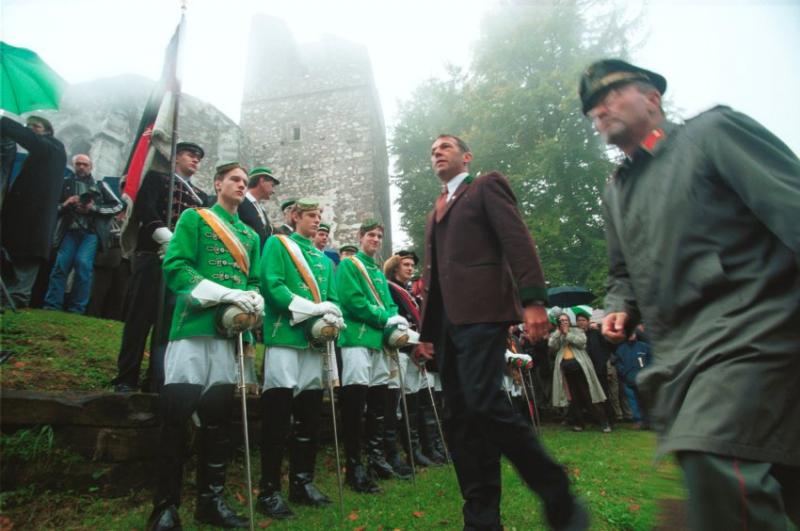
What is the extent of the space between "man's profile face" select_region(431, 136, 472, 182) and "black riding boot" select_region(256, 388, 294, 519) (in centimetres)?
203

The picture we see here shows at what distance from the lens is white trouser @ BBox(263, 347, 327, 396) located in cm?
360

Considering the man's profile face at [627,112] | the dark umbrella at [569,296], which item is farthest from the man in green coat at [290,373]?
the dark umbrella at [569,296]

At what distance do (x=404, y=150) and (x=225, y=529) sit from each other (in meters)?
21.4

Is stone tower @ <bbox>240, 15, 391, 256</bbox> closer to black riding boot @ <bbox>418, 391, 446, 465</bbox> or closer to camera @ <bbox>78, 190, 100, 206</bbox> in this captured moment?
camera @ <bbox>78, 190, 100, 206</bbox>

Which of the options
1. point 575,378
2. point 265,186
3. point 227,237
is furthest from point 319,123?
point 227,237

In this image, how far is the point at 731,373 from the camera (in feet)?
4.35

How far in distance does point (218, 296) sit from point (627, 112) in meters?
2.51

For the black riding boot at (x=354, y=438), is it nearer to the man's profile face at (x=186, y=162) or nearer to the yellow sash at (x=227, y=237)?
the yellow sash at (x=227, y=237)

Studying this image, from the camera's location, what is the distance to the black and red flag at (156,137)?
4.27m

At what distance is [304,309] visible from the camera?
3678 mm

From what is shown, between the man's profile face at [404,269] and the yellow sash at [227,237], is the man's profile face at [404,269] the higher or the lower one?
the higher one

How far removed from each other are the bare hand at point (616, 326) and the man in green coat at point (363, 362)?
2.70m

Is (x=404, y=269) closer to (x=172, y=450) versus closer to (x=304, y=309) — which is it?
(x=304, y=309)

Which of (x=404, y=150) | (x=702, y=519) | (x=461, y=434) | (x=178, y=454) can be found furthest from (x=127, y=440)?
(x=404, y=150)
